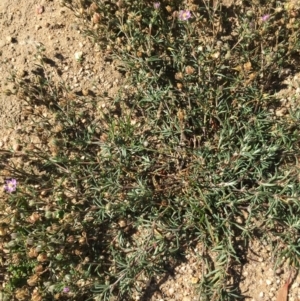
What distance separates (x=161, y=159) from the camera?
12.5ft

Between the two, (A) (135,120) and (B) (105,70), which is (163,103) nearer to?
(A) (135,120)

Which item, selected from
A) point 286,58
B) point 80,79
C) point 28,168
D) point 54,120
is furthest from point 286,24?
point 28,168

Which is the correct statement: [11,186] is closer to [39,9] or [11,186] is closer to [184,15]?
[39,9]

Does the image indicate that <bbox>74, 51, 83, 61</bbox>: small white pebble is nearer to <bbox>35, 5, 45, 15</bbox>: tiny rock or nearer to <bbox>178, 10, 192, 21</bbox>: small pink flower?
<bbox>35, 5, 45, 15</bbox>: tiny rock

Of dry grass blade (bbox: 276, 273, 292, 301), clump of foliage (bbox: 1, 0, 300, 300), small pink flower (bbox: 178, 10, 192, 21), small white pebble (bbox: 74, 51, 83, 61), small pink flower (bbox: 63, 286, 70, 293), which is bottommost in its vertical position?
dry grass blade (bbox: 276, 273, 292, 301)

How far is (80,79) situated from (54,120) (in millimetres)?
443

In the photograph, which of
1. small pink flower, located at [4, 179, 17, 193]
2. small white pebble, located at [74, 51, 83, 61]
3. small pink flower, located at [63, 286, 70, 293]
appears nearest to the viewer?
small pink flower, located at [63, 286, 70, 293]

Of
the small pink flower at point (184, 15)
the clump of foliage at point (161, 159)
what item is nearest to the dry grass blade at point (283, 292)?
the clump of foliage at point (161, 159)

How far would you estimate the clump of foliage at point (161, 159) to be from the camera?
3.58 meters

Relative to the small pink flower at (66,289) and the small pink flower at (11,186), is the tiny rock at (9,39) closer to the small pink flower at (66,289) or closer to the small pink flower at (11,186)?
the small pink flower at (11,186)

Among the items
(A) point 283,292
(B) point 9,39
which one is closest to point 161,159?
(A) point 283,292

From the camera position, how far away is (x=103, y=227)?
3.82 metres

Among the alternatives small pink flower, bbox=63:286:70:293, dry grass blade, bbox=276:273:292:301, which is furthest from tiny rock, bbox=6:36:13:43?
dry grass blade, bbox=276:273:292:301

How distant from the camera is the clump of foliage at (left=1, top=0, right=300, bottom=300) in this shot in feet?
11.8
